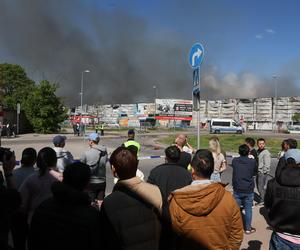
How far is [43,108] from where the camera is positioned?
47.6 m

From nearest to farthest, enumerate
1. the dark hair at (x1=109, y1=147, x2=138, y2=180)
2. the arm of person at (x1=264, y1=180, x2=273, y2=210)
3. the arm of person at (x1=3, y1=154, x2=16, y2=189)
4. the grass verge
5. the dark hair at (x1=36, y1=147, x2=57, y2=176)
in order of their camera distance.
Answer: the dark hair at (x1=109, y1=147, x2=138, y2=180) → the arm of person at (x1=264, y1=180, x2=273, y2=210) → the dark hair at (x1=36, y1=147, x2=57, y2=176) → the arm of person at (x1=3, y1=154, x2=16, y2=189) → the grass verge

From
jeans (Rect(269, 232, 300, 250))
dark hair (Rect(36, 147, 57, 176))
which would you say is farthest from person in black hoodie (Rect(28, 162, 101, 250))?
jeans (Rect(269, 232, 300, 250))

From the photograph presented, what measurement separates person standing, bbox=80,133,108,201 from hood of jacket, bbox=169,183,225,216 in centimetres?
384

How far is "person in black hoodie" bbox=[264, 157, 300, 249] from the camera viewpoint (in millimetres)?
3854

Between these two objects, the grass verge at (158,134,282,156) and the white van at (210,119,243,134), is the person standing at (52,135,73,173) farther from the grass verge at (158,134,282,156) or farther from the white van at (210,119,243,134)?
the white van at (210,119,243,134)

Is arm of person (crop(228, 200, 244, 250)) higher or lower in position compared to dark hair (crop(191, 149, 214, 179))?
lower

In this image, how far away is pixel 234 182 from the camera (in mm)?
7242

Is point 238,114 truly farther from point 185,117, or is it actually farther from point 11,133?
point 11,133

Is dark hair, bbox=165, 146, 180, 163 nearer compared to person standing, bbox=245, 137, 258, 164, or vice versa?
dark hair, bbox=165, 146, 180, 163

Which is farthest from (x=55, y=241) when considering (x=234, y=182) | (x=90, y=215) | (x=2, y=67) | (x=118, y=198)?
(x=2, y=67)

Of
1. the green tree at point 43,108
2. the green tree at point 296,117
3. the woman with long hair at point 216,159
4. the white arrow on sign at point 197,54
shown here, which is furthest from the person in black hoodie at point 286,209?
the green tree at point 296,117

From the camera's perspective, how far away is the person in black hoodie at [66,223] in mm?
2848

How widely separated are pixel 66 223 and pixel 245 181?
486 cm

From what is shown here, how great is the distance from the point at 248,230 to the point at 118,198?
15.0 ft
